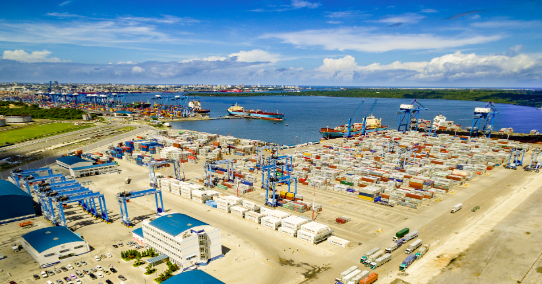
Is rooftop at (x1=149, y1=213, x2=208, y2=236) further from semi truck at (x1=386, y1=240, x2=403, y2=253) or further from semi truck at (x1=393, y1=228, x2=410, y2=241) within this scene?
semi truck at (x1=393, y1=228, x2=410, y2=241)

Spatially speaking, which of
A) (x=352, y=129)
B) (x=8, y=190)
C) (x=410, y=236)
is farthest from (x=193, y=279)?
(x=352, y=129)

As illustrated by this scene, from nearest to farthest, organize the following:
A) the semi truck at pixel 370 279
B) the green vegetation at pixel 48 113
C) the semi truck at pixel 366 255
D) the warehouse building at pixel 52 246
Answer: the semi truck at pixel 370 279 < the warehouse building at pixel 52 246 < the semi truck at pixel 366 255 < the green vegetation at pixel 48 113

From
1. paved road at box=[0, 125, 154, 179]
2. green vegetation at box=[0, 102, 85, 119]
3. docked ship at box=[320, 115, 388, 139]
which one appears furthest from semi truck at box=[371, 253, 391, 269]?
green vegetation at box=[0, 102, 85, 119]

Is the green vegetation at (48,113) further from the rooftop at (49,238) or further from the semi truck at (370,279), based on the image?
the semi truck at (370,279)

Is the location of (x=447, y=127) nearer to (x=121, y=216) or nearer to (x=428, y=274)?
(x=428, y=274)

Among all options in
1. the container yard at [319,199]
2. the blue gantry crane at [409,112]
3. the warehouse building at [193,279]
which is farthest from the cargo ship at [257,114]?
the warehouse building at [193,279]
